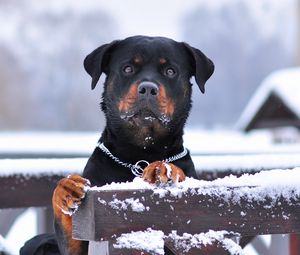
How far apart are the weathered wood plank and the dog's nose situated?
1154 millimetres

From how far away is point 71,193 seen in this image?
2727 mm

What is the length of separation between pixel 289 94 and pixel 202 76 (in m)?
7.57

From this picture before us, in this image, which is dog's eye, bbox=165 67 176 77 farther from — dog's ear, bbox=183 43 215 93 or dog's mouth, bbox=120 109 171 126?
dog's mouth, bbox=120 109 171 126

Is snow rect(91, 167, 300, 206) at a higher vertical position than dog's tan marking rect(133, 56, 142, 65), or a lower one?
lower

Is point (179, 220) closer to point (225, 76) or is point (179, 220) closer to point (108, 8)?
point (225, 76)

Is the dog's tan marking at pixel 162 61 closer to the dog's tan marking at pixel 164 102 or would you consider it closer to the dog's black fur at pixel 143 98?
the dog's black fur at pixel 143 98

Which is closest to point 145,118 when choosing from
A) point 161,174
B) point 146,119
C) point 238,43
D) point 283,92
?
point 146,119

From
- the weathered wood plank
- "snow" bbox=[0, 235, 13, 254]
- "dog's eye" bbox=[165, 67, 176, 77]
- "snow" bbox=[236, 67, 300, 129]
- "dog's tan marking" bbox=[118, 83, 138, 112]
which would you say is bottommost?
the weathered wood plank

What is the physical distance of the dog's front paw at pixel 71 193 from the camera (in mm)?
2684

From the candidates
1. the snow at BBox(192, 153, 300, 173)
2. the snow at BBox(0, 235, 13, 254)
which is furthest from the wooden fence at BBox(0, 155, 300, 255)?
the snow at BBox(192, 153, 300, 173)

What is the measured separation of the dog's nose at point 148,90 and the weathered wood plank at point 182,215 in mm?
1154

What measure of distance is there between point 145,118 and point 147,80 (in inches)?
7.3

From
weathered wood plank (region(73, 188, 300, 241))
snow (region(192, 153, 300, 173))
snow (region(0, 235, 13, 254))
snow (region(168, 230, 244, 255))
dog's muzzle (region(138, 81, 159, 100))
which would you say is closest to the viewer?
weathered wood plank (region(73, 188, 300, 241))

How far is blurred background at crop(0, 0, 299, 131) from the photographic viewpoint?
54.4 m
